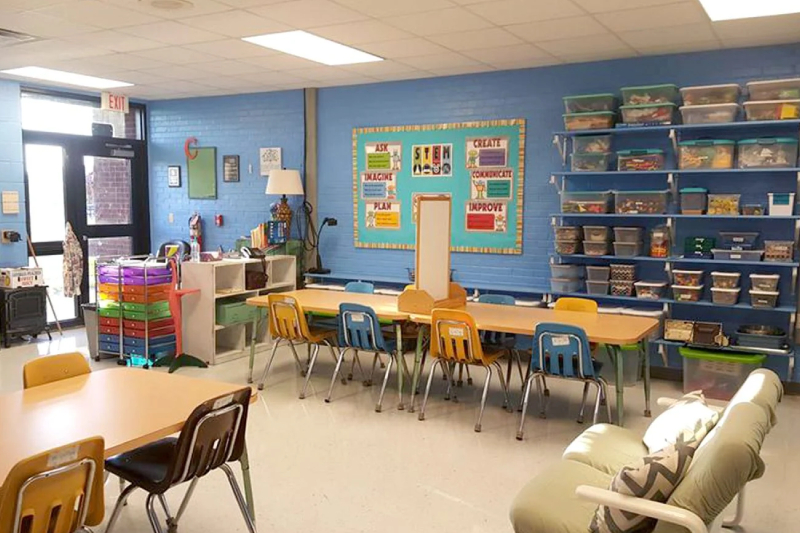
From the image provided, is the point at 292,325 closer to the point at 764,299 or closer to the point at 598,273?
the point at 598,273

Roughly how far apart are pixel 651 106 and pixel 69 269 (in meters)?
6.26

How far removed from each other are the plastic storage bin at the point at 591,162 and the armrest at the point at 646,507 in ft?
13.7

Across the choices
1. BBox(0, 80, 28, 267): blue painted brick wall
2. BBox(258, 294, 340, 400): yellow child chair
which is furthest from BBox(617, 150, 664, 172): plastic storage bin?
BBox(0, 80, 28, 267): blue painted brick wall

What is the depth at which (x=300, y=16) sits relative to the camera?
4770 millimetres

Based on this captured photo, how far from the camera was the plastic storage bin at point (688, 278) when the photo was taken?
5723mm

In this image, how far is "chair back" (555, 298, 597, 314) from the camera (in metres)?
5.27

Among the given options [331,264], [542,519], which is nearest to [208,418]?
[542,519]

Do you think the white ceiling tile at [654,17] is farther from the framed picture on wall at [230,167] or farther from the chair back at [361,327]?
the framed picture on wall at [230,167]

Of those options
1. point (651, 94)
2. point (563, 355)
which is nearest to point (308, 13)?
point (563, 355)

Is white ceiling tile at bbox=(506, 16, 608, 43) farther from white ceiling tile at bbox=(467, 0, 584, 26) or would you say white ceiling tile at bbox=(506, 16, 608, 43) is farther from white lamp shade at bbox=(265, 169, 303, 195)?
white lamp shade at bbox=(265, 169, 303, 195)

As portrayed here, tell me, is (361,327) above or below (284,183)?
below

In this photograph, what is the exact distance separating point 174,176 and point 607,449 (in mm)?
7171

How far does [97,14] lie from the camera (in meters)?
4.73

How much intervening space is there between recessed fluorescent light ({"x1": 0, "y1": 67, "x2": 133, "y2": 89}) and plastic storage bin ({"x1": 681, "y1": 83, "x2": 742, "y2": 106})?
5758 mm
